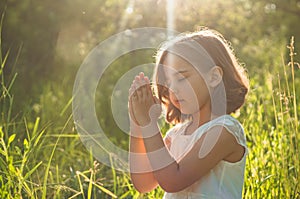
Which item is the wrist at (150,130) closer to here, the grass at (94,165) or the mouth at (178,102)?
the mouth at (178,102)

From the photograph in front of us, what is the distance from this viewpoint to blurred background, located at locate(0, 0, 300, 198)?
3.14 meters

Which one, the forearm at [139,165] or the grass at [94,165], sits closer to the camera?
the forearm at [139,165]

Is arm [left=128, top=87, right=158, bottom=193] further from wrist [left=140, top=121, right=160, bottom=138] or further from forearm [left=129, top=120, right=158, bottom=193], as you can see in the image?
wrist [left=140, top=121, right=160, bottom=138]

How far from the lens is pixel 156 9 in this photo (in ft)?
22.6

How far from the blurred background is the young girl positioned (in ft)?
1.37

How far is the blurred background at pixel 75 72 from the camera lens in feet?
10.3

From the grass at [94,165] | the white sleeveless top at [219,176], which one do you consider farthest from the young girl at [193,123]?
the grass at [94,165]

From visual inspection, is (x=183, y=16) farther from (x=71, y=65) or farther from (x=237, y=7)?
(x=71, y=65)

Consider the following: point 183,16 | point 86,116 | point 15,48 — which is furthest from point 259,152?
point 183,16

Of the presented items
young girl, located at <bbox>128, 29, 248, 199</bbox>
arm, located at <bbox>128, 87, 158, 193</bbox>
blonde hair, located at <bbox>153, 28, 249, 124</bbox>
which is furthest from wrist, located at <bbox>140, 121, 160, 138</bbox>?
blonde hair, located at <bbox>153, 28, 249, 124</bbox>

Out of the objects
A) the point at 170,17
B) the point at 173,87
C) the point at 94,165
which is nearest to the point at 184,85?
the point at 173,87

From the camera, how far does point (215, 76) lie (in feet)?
7.21

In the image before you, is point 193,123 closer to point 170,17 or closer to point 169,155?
point 169,155

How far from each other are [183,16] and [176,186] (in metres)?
5.33
